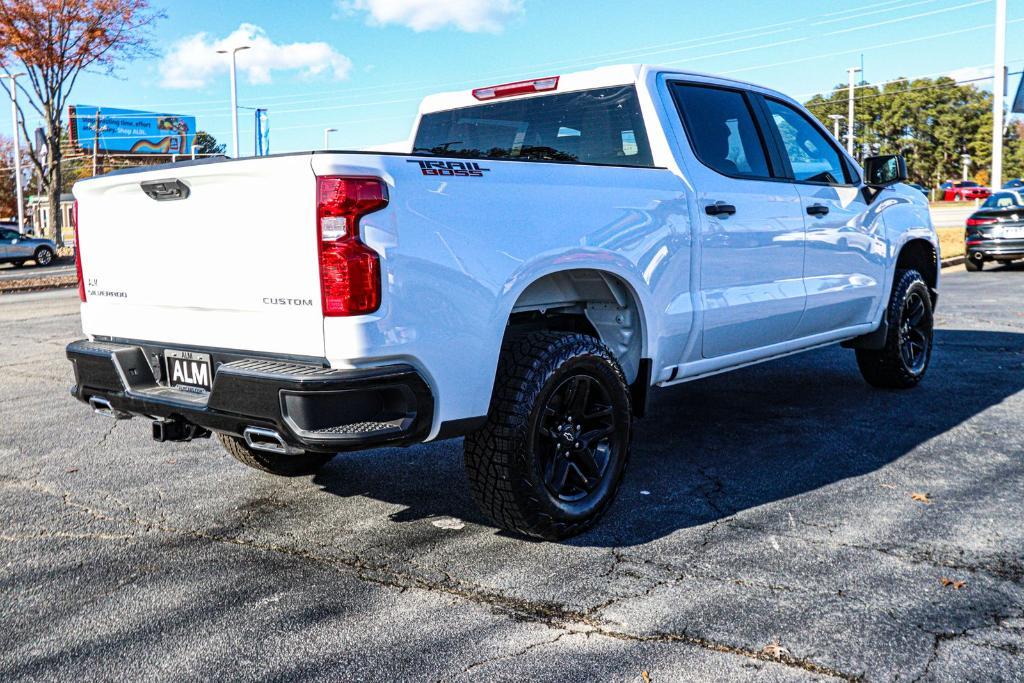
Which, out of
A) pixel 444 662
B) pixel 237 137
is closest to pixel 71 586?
pixel 444 662

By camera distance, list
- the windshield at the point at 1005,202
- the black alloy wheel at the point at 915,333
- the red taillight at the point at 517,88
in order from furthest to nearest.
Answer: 1. the windshield at the point at 1005,202
2. the black alloy wheel at the point at 915,333
3. the red taillight at the point at 517,88

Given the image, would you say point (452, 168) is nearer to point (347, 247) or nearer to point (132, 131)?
point (347, 247)

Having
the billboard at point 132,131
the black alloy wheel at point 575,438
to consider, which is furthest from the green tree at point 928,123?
the black alloy wheel at point 575,438

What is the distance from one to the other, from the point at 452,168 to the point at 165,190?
46.6 inches

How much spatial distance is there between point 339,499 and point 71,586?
136 centimetres

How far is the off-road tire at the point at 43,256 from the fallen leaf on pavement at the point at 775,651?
33.5 m

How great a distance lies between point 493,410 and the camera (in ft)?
12.5

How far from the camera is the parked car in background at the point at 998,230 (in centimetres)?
1762

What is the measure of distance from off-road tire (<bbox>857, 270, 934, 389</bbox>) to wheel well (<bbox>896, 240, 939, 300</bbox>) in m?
0.08

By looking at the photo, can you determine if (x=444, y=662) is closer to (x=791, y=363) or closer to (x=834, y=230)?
(x=834, y=230)

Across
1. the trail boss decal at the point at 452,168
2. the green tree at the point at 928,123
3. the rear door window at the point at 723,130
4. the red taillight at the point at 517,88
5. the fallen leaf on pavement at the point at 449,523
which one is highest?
the green tree at the point at 928,123

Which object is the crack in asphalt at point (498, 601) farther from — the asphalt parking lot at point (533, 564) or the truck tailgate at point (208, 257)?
the truck tailgate at point (208, 257)

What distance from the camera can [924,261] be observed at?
7297mm

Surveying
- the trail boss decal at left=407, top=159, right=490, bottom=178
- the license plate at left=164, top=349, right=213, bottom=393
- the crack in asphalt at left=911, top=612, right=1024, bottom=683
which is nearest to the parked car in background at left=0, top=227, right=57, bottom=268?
the license plate at left=164, top=349, right=213, bottom=393
